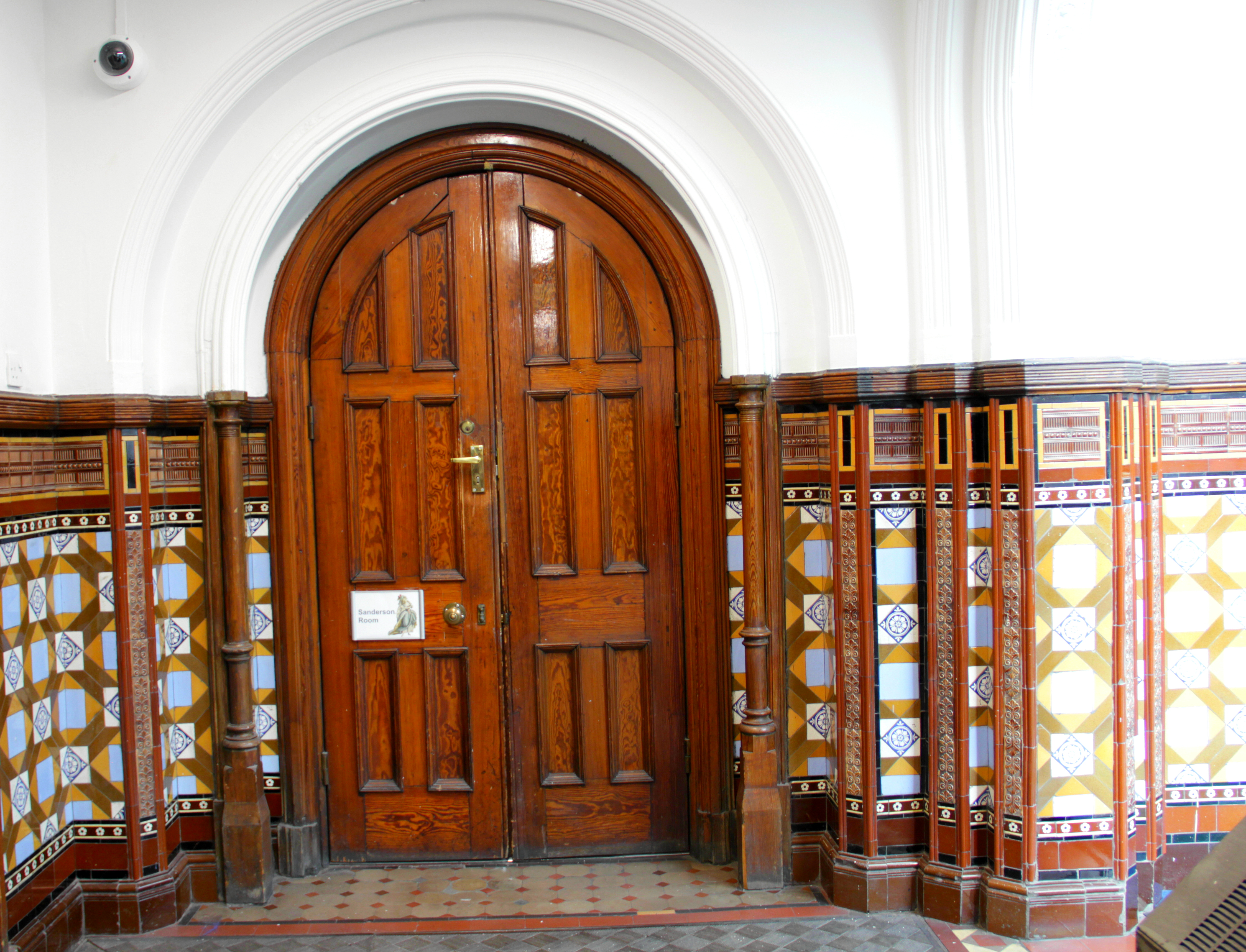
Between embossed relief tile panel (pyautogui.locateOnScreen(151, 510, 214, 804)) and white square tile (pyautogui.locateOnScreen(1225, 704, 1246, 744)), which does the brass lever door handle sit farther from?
white square tile (pyautogui.locateOnScreen(1225, 704, 1246, 744))

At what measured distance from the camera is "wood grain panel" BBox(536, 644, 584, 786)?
353cm

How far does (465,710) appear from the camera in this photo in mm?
3535

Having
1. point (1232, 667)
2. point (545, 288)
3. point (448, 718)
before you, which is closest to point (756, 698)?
point (448, 718)

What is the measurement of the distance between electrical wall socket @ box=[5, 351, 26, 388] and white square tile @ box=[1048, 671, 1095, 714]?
3.27 metres

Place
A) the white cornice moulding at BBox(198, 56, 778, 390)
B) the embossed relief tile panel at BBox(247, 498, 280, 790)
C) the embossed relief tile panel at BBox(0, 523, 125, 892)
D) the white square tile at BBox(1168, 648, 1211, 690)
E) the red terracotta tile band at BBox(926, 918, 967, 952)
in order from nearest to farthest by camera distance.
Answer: the red terracotta tile band at BBox(926, 918, 967, 952) < the embossed relief tile panel at BBox(0, 523, 125, 892) < the white square tile at BBox(1168, 648, 1211, 690) < the white cornice moulding at BBox(198, 56, 778, 390) < the embossed relief tile panel at BBox(247, 498, 280, 790)

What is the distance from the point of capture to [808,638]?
3316 mm

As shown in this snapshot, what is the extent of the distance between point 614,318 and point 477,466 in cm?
72

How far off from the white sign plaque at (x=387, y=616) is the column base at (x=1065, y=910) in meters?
2.12

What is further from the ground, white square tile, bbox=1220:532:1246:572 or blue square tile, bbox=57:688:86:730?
white square tile, bbox=1220:532:1246:572

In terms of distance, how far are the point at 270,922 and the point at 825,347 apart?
2.61m

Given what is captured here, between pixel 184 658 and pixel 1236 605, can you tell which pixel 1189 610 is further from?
pixel 184 658

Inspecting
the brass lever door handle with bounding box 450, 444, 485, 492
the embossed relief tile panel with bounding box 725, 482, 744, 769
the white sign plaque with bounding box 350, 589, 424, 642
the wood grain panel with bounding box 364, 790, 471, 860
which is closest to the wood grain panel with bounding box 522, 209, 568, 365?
the brass lever door handle with bounding box 450, 444, 485, 492

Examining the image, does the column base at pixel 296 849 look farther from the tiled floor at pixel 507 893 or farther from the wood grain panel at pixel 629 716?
the wood grain panel at pixel 629 716

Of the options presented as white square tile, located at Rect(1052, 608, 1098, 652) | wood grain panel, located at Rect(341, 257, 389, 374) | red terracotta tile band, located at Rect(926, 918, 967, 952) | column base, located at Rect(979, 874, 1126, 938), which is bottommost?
red terracotta tile band, located at Rect(926, 918, 967, 952)
